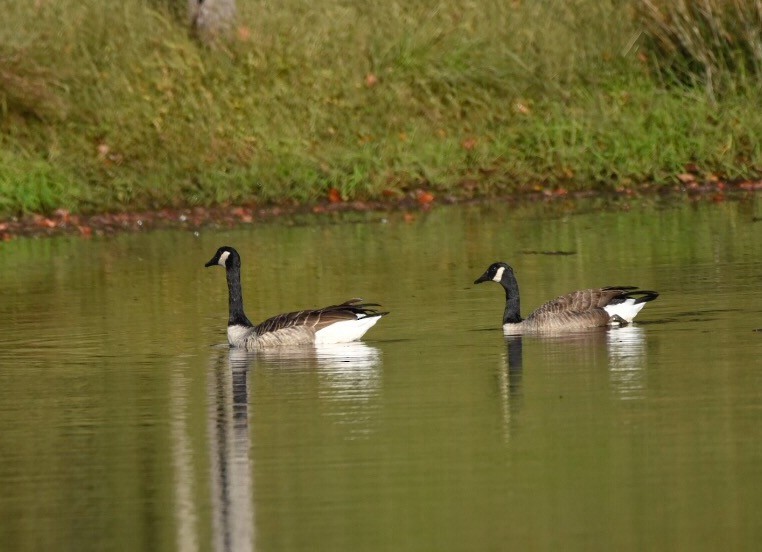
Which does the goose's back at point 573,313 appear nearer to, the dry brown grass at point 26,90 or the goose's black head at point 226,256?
the goose's black head at point 226,256

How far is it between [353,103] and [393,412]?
17.7 metres

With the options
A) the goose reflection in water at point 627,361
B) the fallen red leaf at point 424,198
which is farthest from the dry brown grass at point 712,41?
the goose reflection in water at point 627,361

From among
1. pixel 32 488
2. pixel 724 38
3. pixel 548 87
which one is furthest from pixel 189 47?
pixel 32 488

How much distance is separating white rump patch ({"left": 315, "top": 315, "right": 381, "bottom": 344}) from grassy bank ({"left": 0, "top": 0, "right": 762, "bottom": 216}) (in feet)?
38.3

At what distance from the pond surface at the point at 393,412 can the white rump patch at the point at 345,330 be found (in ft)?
0.39

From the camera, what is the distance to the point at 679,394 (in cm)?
1230

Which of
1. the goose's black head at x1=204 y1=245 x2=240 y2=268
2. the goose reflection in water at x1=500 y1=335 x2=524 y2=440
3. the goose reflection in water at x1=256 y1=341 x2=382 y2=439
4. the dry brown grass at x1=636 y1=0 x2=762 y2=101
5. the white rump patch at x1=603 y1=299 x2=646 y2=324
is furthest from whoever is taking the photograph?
the dry brown grass at x1=636 y1=0 x2=762 y2=101

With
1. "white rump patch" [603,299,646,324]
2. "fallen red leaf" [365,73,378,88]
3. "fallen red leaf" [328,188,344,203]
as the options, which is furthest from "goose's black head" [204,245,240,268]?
"fallen red leaf" [365,73,378,88]

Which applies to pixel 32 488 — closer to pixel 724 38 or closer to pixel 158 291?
pixel 158 291

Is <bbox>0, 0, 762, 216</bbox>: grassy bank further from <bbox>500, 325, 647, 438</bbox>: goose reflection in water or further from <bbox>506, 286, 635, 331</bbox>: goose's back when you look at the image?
<bbox>500, 325, 647, 438</bbox>: goose reflection in water

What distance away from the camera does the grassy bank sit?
90.7ft

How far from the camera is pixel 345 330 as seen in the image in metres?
15.6

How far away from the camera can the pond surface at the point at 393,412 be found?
364 inches

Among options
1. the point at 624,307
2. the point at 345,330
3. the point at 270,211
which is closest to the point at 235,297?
the point at 345,330
